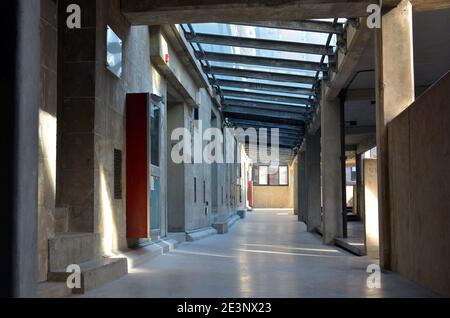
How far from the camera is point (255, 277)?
7035 mm

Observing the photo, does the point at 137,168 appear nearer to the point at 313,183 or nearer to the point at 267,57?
the point at 267,57

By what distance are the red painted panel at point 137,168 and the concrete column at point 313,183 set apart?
1007cm

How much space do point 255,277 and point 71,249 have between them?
2.40m

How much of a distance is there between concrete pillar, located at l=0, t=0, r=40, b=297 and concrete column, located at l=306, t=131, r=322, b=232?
602 inches

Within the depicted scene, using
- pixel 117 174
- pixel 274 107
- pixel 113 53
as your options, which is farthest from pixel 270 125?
pixel 113 53

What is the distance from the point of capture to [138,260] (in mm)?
8227

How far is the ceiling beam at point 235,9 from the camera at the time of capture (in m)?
8.12

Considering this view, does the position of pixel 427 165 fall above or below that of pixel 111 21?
below

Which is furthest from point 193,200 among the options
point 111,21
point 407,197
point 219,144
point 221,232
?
point 407,197

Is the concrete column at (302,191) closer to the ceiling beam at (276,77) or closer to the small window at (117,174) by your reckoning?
the ceiling beam at (276,77)

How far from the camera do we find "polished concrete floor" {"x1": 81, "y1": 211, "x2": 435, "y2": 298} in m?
5.82

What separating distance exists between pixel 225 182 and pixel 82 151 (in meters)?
16.0

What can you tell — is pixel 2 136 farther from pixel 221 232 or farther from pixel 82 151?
pixel 221 232

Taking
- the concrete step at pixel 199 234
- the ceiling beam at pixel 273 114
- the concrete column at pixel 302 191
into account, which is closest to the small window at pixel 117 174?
the concrete step at pixel 199 234
